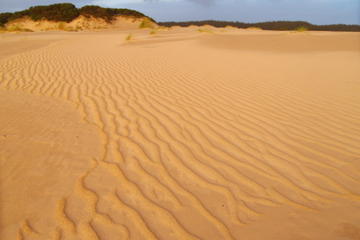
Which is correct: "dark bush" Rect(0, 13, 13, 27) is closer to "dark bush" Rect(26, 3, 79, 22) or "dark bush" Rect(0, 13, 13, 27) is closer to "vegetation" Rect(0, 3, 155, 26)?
"vegetation" Rect(0, 3, 155, 26)

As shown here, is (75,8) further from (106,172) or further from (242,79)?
(106,172)

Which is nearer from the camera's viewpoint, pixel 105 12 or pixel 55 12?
pixel 55 12

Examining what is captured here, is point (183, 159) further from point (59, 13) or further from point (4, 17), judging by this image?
point (4, 17)

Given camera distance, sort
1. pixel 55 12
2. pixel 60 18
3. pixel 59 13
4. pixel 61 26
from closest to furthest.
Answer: pixel 61 26
pixel 60 18
pixel 59 13
pixel 55 12

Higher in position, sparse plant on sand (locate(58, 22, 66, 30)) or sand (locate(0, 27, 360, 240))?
sparse plant on sand (locate(58, 22, 66, 30))

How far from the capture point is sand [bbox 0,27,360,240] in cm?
206

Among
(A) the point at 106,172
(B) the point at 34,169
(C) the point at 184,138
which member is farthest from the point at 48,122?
(C) the point at 184,138

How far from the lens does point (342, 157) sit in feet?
9.61

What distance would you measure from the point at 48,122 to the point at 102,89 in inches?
76.4

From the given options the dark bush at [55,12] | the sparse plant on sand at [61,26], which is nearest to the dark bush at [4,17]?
the dark bush at [55,12]

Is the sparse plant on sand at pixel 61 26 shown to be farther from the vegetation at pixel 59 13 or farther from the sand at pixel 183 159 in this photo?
the sand at pixel 183 159

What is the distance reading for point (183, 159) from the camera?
9.63 feet

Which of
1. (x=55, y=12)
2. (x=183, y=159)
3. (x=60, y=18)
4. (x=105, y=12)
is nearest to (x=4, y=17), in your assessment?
(x=55, y=12)

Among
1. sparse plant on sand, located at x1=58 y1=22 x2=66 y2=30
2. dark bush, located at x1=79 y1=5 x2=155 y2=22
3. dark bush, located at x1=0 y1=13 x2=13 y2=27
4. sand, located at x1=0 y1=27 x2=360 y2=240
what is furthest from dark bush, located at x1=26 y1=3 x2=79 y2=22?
sand, located at x1=0 y1=27 x2=360 y2=240
